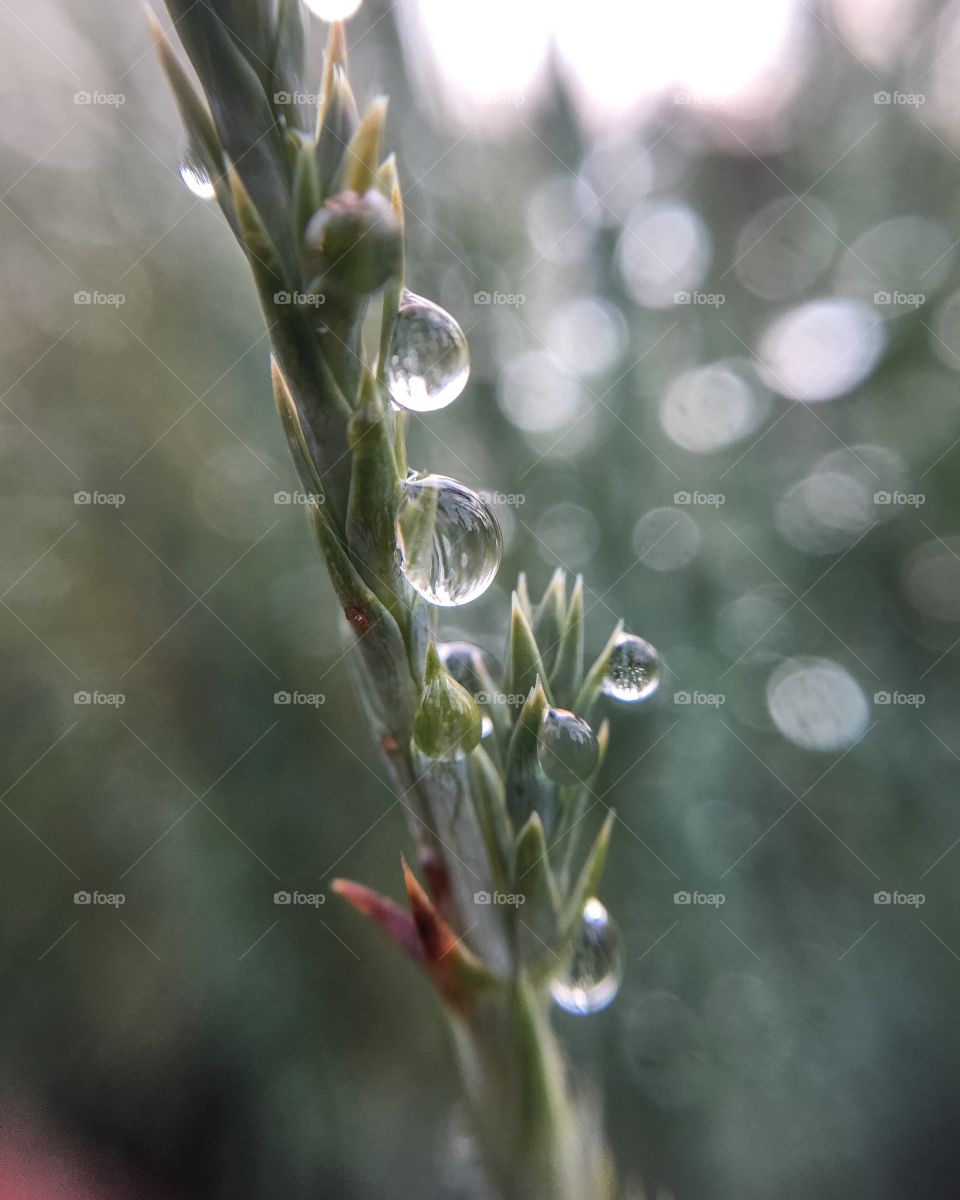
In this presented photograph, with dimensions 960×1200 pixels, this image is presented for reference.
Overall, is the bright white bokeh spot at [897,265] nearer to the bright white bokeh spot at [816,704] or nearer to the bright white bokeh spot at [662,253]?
the bright white bokeh spot at [662,253]

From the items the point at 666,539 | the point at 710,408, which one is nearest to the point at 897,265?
the point at 710,408

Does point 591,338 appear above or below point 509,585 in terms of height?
above

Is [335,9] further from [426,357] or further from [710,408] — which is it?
[710,408]

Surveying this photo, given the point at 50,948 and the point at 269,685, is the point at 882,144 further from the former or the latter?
the point at 50,948

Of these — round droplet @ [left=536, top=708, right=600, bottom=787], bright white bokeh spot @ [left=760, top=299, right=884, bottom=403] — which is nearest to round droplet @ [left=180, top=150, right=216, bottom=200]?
round droplet @ [left=536, top=708, right=600, bottom=787]

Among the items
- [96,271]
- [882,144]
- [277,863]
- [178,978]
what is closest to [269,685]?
[277,863]

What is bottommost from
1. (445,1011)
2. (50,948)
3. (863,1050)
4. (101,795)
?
(863,1050)

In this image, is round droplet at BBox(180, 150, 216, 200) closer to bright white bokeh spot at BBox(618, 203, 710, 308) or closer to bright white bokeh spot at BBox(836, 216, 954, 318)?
bright white bokeh spot at BBox(618, 203, 710, 308)
